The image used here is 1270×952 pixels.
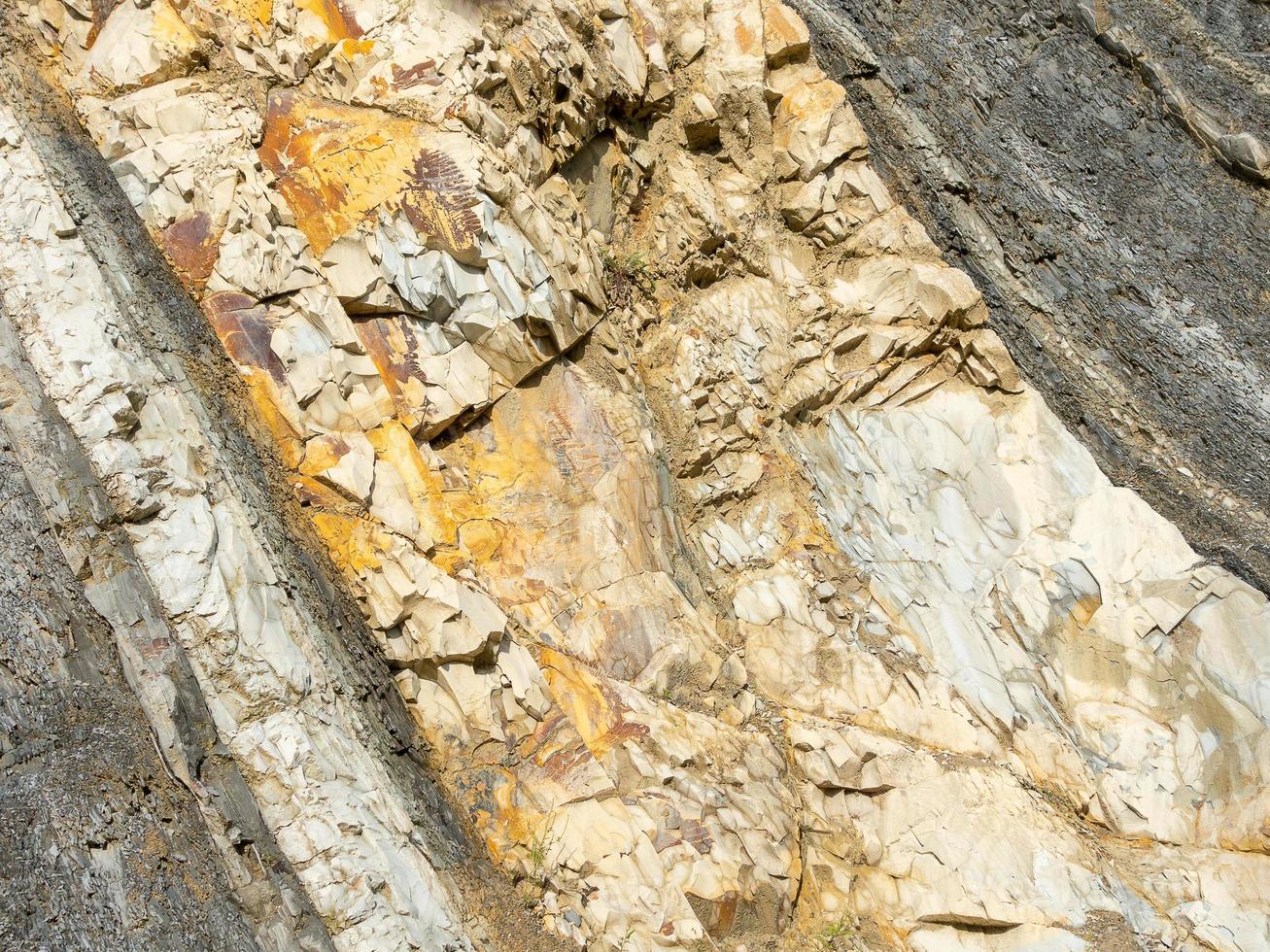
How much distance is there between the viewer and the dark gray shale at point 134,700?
304 cm

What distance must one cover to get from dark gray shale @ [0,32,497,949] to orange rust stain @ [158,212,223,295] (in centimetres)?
8

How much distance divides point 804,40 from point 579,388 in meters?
3.15

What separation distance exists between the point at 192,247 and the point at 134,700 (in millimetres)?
2220

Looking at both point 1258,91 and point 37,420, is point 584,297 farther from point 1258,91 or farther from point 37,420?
point 1258,91

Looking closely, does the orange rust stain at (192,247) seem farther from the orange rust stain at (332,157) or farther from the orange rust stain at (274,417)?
the orange rust stain at (274,417)

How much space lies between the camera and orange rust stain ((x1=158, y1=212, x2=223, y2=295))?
14.4ft

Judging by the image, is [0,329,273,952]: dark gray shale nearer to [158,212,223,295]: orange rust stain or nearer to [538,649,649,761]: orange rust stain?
[158,212,223,295]: orange rust stain

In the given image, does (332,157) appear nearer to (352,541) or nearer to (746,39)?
(352,541)

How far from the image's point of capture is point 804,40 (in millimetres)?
6184

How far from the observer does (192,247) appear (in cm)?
443

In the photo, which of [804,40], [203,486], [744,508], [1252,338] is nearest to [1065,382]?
[1252,338]

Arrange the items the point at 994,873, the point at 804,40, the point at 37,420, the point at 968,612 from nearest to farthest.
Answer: the point at 37,420, the point at 994,873, the point at 968,612, the point at 804,40

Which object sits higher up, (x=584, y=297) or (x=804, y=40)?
(x=804, y=40)

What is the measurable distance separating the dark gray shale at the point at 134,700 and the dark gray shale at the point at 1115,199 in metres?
4.46
